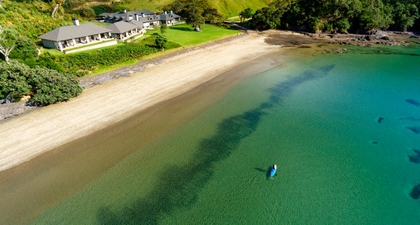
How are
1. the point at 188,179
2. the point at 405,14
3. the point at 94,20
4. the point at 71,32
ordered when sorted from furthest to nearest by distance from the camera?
the point at 94,20, the point at 405,14, the point at 71,32, the point at 188,179

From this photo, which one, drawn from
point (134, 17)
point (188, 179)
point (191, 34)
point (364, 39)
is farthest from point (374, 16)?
point (188, 179)

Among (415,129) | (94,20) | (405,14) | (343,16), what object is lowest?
(415,129)

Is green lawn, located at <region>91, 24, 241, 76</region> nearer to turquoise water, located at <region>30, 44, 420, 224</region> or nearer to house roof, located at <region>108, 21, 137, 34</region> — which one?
house roof, located at <region>108, 21, 137, 34</region>

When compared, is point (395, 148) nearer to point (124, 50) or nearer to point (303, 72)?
point (303, 72)

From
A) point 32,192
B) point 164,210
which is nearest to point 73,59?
point 32,192

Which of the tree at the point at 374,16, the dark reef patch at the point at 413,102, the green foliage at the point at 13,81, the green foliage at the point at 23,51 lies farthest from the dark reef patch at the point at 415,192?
the tree at the point at 374,16

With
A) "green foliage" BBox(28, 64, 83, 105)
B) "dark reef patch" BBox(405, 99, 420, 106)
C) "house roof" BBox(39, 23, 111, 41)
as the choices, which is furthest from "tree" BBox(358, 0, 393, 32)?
"green foliage" BBox(28, 64, 83, 105)

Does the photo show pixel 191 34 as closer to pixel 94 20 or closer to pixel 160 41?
pixel 160 41
